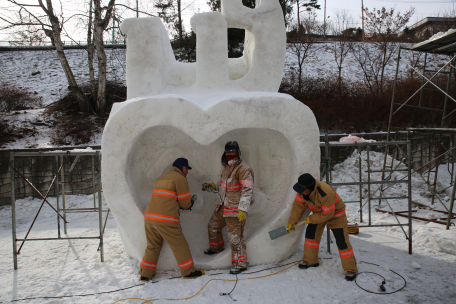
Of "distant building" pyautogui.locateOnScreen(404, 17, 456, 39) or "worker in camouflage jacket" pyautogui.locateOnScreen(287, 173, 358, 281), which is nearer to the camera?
"worker in camouflage jacket" pyautogui.locateOnScreen(287, 173, 358, 281)

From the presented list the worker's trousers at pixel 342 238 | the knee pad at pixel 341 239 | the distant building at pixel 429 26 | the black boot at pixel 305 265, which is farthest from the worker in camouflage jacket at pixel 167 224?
the distant building at pixel 429 26

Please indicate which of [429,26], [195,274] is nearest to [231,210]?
[195,274]

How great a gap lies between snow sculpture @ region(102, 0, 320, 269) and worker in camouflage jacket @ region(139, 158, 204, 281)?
0.23 meters

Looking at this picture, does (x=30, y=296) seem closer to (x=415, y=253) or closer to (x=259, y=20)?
(x=259, y=20)

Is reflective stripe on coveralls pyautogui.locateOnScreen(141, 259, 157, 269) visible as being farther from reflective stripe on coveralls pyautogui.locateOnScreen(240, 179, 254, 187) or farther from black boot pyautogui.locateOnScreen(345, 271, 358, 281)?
black boot pyautogui.locateOnScreen(345, 271, 358, 281)

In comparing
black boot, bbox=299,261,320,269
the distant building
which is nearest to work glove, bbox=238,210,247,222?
black boot, bbox=299,261,320,269

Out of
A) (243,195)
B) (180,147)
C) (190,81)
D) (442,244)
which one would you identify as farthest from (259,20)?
(442,244)

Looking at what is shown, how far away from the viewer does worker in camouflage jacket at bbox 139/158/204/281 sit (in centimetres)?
394

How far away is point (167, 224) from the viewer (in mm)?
3920

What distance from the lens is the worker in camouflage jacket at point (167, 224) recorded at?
394 centimetres

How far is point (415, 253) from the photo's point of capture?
Answer: 4.81 meters

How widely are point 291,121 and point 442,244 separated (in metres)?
3.34

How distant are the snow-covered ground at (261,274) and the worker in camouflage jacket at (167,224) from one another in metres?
0.20

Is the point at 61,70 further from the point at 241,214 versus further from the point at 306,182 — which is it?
the point at 306,182
